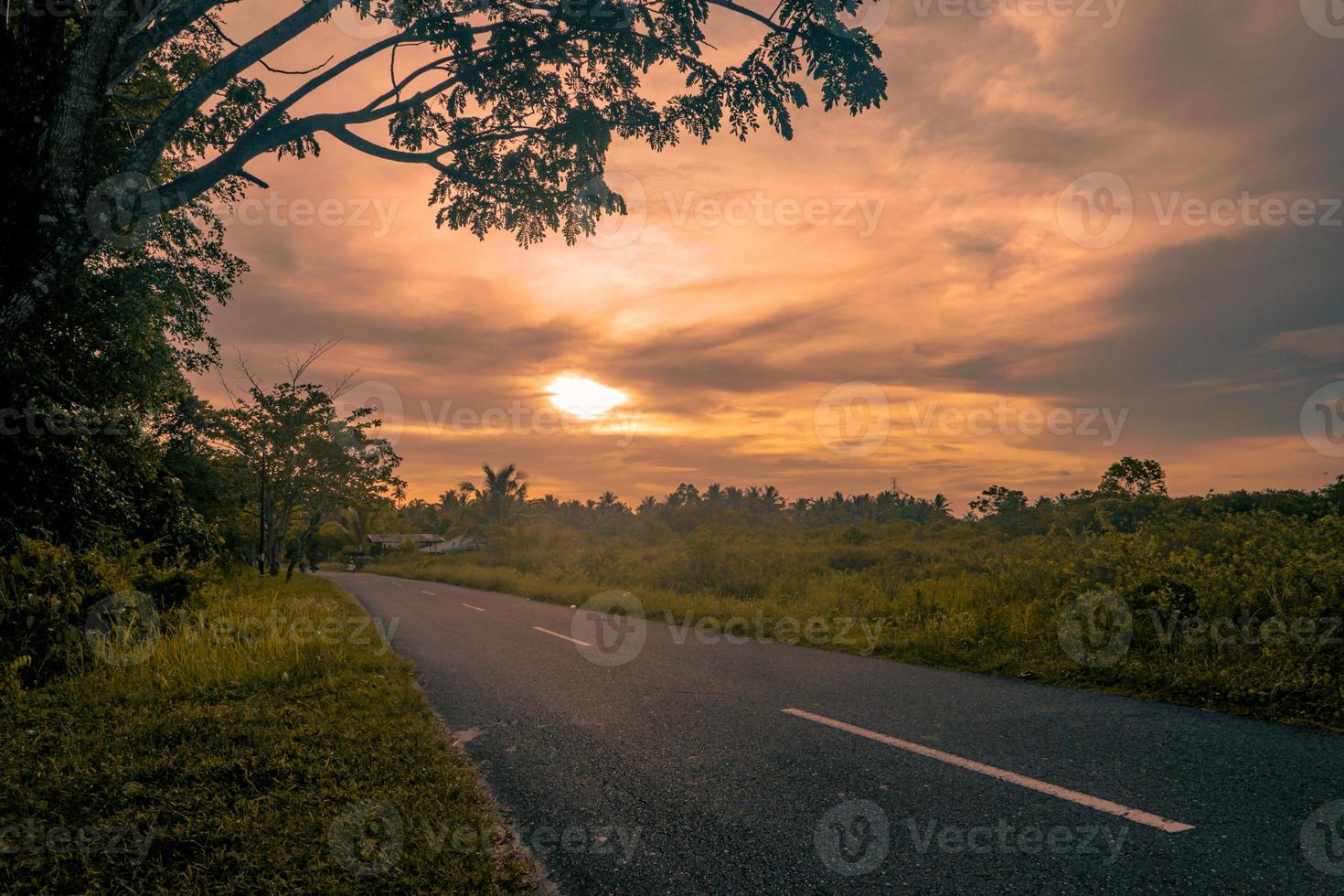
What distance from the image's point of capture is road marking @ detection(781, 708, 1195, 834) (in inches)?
138

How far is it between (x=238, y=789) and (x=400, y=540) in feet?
247

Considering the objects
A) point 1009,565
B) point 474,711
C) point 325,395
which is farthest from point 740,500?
point 474,711

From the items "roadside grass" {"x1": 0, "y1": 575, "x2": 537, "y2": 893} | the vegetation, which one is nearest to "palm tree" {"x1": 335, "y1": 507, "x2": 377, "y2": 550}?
the vegetation

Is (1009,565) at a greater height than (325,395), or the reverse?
(325,395)

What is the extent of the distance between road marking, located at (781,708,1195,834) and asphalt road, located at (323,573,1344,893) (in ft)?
0.05

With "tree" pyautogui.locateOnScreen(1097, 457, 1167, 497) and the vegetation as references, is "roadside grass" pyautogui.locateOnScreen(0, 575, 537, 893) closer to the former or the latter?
the vegetation

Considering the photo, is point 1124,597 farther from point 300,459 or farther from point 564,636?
point 300,459

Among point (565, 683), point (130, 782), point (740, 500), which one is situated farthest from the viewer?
point (740, 500)

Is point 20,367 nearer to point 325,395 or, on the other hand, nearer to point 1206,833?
point 1206,833

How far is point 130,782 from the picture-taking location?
4008 mm

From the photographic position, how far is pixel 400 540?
73375 mm

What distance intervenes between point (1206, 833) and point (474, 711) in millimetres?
5680

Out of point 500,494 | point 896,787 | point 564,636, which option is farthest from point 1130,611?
point 500,494

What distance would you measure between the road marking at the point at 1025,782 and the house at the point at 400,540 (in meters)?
65.0
